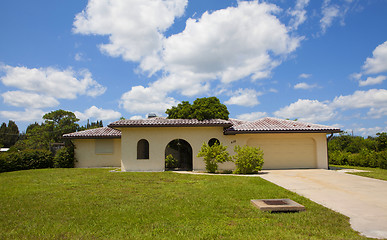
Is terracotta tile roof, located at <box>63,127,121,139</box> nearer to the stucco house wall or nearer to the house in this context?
the house

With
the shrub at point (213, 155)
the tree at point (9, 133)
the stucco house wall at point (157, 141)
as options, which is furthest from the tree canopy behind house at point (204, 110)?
the tree at point (9, 133)

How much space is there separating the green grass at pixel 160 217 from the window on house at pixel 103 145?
11.5 m

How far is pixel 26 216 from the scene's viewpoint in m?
5.60

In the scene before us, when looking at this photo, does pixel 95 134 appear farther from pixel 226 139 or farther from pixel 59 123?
pixel 59 123

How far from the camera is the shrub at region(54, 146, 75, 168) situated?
766 inches

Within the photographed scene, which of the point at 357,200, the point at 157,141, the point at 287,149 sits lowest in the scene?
the point at 357,200

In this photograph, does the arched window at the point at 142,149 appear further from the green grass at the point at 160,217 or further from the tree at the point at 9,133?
the tree at the point at 9,133

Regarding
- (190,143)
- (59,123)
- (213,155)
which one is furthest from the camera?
(59,123)

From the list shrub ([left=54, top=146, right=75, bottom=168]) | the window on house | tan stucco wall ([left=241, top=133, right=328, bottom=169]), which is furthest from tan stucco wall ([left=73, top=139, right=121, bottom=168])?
tan stucco wall ([left=241, top=133, right=328, bottom=169])

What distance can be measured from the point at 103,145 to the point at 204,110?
31.1 feet

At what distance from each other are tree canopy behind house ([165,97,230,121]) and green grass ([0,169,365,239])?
1513cm

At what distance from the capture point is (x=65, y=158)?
19562 millimetres

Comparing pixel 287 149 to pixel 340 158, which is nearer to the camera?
pixel 287 149

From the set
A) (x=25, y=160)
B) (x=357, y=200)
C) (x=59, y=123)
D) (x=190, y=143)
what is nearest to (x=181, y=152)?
(x=190, y=143)
